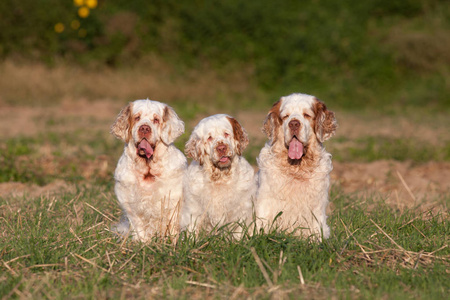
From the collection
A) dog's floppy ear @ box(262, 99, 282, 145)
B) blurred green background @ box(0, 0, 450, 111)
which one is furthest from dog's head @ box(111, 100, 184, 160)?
blurred green background @ box(0, 0, 450, 111)

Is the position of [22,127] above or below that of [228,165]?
above

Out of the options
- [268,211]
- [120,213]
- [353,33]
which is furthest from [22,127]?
[353,33]

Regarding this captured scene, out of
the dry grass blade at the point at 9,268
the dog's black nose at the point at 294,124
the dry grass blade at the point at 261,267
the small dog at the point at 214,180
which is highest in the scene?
the dog's black nose at the point at 294,124

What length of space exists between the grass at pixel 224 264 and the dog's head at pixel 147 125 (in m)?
0.78

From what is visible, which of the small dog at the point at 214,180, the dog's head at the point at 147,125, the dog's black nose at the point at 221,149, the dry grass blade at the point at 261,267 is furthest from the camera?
the dog's head at the point at 147,125

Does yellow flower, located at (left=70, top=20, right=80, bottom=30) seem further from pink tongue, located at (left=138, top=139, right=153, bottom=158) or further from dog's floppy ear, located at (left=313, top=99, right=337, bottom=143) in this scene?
dog's floppy ear, located at (left=313, top=99, right=337, bottom=143)

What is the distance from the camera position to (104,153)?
10.0m

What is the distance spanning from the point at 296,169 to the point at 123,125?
149 centimetres

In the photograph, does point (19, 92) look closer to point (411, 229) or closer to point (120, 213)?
point (120, 213)

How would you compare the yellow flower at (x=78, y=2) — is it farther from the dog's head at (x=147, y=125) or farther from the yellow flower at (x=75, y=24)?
the dog's head at (x=147, y=125)

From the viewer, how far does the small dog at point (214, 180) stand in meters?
5.09

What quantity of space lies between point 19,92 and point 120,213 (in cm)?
1321

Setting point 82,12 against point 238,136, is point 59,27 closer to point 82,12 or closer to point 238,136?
point 82,12

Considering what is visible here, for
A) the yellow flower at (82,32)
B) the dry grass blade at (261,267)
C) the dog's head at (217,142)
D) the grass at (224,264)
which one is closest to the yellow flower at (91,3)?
the yellow flower at (82,32)
